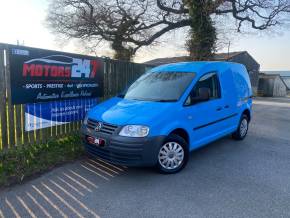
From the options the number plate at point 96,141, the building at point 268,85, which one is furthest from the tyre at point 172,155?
the building at point 268,85

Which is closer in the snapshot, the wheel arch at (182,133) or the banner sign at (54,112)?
the wheel arch at (182,133)

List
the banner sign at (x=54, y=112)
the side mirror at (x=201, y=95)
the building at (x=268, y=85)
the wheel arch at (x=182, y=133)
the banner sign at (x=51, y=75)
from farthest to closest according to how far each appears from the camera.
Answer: the building at (x=268, y=85)
the banner sign at (x=54, y=112)
the banner sign at (x=51, y=75)
the side mirror at (x=201, y=95)
the wheel arch at (x=182, y=133)

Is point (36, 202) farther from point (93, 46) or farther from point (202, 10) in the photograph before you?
point (93, 46)

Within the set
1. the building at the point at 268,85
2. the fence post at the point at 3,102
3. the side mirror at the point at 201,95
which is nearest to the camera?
the fence post at the point at 3,102

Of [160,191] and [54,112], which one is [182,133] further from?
[54,112]

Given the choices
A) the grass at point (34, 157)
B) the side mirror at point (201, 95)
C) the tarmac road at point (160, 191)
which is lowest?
the tarmac road at point (160, 191)

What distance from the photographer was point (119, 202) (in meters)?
3.22

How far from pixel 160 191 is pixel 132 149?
29.7 inches

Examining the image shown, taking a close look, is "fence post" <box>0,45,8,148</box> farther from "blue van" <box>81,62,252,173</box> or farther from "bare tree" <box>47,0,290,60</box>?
"bare tree" <box>47,0,290,60</box>

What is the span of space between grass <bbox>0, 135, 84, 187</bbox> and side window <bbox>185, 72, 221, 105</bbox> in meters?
2.64

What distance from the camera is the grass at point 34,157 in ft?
12.8

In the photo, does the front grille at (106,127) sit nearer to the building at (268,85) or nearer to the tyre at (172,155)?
the tyre at (172,155)

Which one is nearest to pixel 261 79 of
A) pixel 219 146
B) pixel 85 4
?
pixel 85 4

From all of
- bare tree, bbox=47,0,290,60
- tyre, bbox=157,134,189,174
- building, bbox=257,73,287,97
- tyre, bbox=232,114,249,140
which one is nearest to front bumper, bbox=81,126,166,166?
tyre, bbox=157,134,189,174
